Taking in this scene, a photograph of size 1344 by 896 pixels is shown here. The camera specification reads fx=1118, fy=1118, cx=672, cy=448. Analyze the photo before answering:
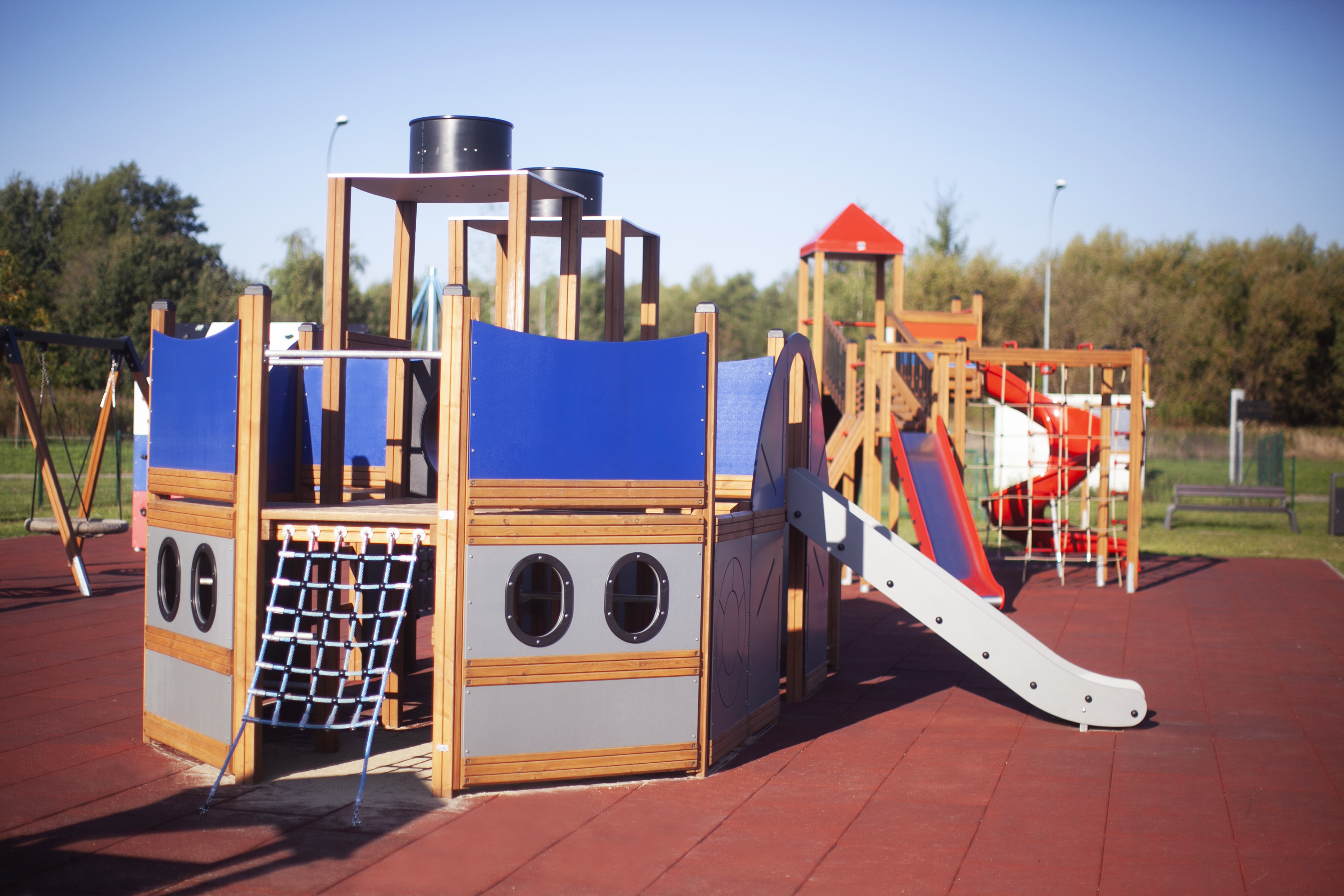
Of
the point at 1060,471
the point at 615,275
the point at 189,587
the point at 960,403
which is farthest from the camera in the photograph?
the point at 1060,471

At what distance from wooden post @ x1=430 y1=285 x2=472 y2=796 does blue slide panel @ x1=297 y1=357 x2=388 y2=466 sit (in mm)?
2892

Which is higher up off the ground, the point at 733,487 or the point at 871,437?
the point at 871,437

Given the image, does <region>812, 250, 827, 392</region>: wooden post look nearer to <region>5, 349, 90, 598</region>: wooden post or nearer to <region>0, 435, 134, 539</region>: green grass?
<region>5, 349, 90, 598</region>: wooden post

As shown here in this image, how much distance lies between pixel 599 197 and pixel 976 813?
5164 mm

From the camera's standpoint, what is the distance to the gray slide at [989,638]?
7.67 metres

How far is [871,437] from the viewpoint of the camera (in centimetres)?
1421

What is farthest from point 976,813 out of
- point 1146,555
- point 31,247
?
point 31,247

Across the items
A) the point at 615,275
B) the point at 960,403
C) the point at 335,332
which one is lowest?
the point at 960,403

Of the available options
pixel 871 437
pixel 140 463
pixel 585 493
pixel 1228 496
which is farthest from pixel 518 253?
pixel 1228 496

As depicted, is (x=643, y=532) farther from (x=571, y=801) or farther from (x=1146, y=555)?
(x=1146, y=555)

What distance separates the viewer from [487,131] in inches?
286

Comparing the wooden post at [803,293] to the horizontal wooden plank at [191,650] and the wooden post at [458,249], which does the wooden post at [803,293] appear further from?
the horizontal wooden plank at [191,650]

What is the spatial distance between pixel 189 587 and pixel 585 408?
2.61 meters

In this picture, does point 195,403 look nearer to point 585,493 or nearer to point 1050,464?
point 585,493
